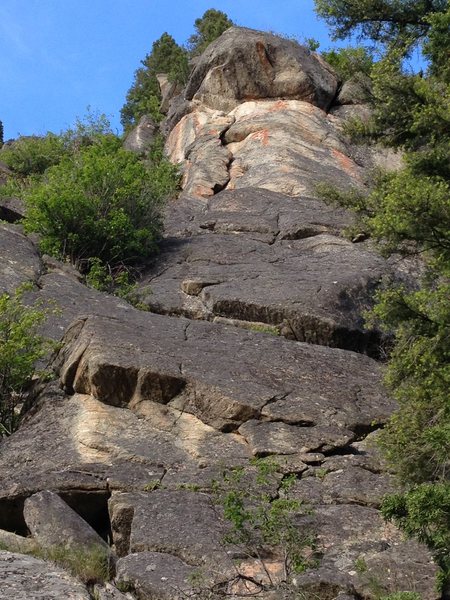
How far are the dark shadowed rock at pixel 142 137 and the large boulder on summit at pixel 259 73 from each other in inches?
258

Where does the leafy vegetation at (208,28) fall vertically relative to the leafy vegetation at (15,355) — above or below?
above

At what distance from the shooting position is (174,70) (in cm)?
5009

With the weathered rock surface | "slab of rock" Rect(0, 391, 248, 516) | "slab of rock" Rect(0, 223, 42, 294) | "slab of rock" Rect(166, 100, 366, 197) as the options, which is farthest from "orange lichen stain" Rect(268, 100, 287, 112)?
"slab of rock" Rect(0, 391, 248, 516)

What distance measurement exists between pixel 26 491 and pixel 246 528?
3.06 m

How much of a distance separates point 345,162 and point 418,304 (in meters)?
19.9

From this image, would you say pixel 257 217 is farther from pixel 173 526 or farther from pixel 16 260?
pixel 173 526

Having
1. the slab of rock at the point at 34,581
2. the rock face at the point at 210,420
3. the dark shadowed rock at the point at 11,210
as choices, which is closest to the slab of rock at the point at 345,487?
the rock face at the point at 210,420

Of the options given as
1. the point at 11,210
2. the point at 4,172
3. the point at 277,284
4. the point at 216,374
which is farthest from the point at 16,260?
the point at 4,172

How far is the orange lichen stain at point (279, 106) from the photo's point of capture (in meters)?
35.0

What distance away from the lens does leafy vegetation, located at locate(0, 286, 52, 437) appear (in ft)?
53.2

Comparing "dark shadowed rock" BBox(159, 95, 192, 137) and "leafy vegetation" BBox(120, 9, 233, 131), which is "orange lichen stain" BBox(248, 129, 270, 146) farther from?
"leafy vegetation" BBox(120, 9, 233, 131)

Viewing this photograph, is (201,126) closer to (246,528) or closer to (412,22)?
(412,22)

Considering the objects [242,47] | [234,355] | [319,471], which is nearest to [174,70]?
[242,47]

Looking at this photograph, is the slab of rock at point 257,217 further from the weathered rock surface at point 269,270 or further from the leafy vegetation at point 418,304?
the leafy vegetation at point 418,304
